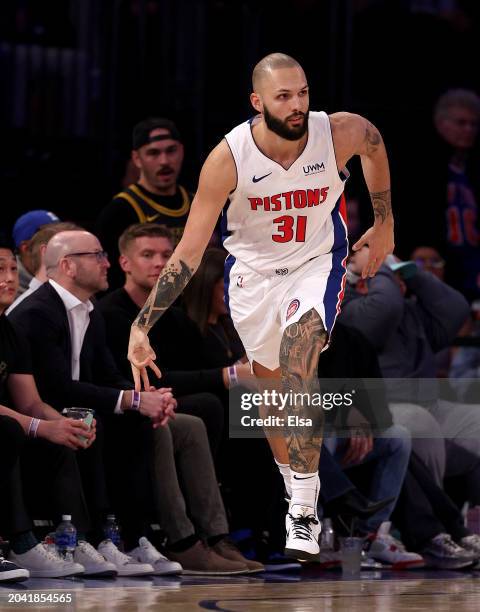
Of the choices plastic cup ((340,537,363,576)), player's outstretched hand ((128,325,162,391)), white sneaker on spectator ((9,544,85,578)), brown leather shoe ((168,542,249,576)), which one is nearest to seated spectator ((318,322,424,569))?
plastic cup ((340,537,363,576))

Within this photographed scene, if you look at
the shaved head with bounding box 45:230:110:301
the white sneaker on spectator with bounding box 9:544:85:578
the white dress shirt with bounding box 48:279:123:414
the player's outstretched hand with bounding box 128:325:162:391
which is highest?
the shaved head with bounding box 45:230:110:301

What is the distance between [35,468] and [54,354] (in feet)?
1.75

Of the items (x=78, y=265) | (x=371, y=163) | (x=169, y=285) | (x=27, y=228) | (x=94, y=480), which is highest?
(x=371, y=163)

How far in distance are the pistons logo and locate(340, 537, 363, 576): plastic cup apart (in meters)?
1.72

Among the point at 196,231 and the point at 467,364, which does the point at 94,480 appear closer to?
the point at 196,231

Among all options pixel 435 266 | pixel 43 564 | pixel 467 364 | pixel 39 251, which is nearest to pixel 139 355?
pixel 43 564

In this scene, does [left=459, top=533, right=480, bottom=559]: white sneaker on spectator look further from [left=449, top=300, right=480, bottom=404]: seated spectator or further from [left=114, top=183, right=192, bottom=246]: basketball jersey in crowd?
[left=114, top=183, right=192, bottom=246]: basketball jersey in crowd

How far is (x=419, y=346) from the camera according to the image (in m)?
7.45

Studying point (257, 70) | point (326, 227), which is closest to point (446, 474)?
point (326, 227)

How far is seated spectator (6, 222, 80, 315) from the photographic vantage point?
257 inches

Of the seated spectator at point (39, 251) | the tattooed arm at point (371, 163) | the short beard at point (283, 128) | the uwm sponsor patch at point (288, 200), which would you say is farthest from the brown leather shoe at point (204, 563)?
the short beard at point (283, 128)

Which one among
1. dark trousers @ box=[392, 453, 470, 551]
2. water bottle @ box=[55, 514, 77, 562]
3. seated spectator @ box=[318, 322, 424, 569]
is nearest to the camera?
water bottle @ box=[55, 514, 77, 562]

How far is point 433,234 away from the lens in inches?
359

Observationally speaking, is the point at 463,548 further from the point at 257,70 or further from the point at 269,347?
the point at 257,70
